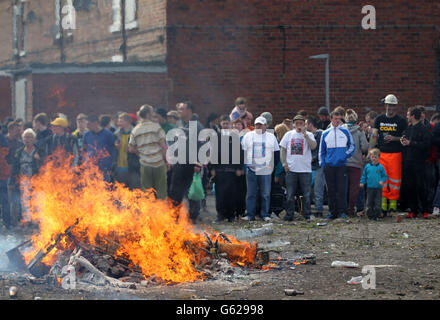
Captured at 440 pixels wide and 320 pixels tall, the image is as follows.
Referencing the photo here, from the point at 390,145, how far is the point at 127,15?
12.1 meters

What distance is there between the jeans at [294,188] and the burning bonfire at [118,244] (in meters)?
3.84

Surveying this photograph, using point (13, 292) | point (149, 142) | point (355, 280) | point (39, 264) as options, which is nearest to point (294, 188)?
point (149, 142)

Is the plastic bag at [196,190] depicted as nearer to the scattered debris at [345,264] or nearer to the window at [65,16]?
the scattered debris at [345,264]

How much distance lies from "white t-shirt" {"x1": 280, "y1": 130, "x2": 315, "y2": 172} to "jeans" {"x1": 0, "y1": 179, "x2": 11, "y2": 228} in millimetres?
5331

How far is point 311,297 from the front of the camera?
23.6ft

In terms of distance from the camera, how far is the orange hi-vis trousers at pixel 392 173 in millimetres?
13734

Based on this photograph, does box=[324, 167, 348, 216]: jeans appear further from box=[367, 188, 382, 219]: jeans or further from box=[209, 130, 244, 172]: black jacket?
box=[209, 130, 244, 172]: black jacket

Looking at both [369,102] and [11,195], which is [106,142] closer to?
[11,195]

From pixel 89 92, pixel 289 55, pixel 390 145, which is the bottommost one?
pixel 390 145

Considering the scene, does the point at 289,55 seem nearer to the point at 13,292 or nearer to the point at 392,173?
the point at 392,173

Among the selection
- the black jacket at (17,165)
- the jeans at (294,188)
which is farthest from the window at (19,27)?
the jeans at (294,188)

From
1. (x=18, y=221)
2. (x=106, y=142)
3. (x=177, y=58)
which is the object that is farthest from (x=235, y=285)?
(x=177, y=58)

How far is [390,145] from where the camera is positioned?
45.2ft
